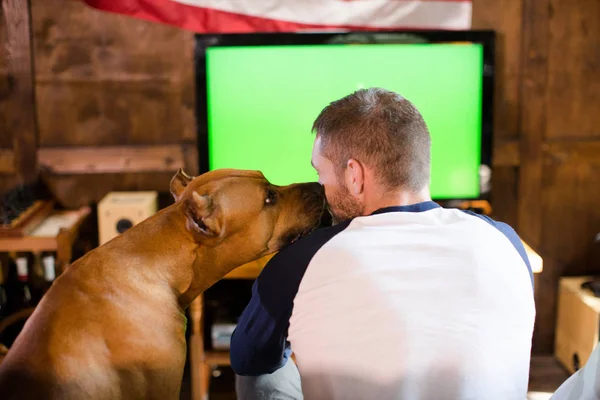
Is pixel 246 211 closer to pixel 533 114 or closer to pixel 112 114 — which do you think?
pixel 112 114

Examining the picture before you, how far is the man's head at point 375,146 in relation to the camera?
163 centimetres

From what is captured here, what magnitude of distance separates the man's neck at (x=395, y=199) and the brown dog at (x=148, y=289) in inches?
13.6

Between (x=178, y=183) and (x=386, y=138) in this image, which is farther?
(x=178, y=183)

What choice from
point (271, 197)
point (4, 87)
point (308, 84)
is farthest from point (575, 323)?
point (4, 87)

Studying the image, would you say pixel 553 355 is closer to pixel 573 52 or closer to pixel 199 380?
pixel 573 52

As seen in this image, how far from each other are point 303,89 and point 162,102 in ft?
2.42

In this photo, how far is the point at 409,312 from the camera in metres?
1.41

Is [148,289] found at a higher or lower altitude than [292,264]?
lower

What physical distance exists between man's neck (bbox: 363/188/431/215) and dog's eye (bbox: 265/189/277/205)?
1.20 ft

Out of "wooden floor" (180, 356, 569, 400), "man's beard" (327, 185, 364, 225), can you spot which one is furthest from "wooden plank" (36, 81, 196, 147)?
"man's beard" (327, 185, 364, 225)

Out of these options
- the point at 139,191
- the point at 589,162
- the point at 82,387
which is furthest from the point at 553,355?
the point at 82,387

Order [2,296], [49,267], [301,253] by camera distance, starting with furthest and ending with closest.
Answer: [2,296] → [49,267] → [301,253]

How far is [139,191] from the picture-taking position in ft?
12.0

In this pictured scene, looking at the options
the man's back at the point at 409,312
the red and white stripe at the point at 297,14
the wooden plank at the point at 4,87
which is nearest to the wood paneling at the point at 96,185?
the wooden plank at the point at 4,87
